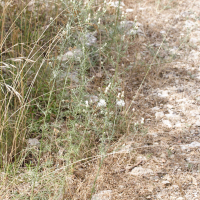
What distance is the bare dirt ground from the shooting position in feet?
6.63

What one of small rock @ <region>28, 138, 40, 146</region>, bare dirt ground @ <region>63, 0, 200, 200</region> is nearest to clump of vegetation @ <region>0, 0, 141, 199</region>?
small rock @ <region>28, 138, 40, 146</region>

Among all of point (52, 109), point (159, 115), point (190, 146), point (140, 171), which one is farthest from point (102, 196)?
point (159, 115)

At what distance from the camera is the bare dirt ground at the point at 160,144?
202 centimetres

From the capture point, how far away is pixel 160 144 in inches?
98.0

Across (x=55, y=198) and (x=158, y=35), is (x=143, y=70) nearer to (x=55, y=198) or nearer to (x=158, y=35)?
(x=158, y=35)

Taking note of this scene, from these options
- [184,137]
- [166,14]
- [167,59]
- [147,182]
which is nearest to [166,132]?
[184,137]

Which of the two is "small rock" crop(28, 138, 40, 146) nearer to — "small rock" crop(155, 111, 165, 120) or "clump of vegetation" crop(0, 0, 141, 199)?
"clump of vegetation" crop(0, 0, 141, 199)

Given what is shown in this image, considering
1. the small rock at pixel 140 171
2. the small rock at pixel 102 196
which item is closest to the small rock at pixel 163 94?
the small rock at pixel 140 171

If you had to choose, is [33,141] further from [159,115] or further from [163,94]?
[163,94]

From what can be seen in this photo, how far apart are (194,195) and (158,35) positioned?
3059 mm

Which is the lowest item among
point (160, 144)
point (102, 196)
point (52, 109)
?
point (102, 196)

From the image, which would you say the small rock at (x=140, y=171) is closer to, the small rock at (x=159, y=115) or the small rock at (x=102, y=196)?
the small rock at (x=102, y=196)

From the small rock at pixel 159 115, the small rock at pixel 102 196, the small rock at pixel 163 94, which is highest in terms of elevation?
the small rock at pixel 163 94

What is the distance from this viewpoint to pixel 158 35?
4406mm
